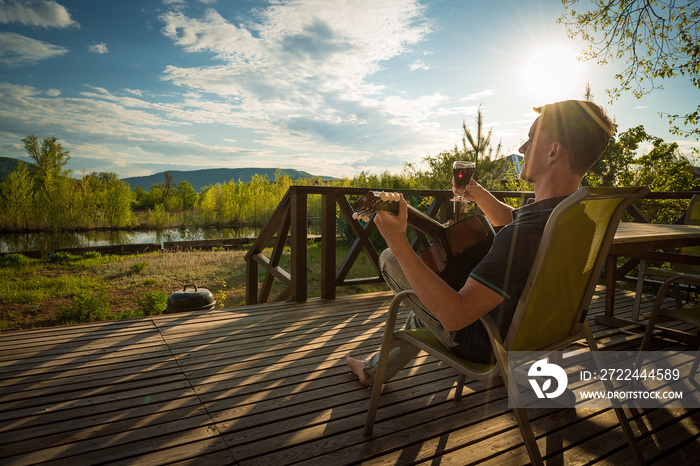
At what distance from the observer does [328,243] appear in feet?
10.8

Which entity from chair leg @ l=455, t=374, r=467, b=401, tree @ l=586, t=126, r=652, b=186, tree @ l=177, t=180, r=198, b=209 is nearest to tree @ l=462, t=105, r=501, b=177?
tree @ l=586, t=126, r=652, b=186

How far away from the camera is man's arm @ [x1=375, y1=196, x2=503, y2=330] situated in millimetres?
917

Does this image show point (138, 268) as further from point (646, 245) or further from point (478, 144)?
point (646, 245)

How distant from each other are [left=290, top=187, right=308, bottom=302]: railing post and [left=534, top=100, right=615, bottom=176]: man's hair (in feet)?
7.43

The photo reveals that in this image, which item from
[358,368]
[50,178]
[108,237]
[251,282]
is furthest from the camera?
[108,237]

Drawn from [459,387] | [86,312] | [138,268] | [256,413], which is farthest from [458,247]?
[138,268]

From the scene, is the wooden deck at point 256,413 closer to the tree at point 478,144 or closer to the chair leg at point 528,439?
the chair leg at point 528,439

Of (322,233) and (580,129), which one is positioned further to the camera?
(322,233)

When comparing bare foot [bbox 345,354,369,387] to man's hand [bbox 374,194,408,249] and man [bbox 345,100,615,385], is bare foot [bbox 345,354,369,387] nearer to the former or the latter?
man [bbox 345,100,615,385]

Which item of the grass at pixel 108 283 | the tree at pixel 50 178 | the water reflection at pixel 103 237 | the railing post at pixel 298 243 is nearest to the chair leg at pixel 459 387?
the railing post at pixel 298 243

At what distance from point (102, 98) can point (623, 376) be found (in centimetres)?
5903

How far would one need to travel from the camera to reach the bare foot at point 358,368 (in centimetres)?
174

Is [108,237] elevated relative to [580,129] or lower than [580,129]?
lower

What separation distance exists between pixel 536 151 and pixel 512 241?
1.24ft
